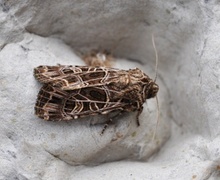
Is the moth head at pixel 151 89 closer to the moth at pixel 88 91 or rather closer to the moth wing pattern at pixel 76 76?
the moth at pixel 88 91

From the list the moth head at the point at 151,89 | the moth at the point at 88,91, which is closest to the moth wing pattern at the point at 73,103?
the moth at the point at 88,91

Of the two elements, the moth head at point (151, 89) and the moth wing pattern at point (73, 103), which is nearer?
the moth wing pattern at point (73, 103)

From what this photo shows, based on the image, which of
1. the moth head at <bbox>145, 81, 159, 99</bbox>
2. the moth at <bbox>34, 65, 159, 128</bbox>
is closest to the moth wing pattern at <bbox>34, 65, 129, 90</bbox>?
the moth at <bbox>34, 65, 159, 128</bbox>

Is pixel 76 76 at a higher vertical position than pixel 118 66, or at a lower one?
higher

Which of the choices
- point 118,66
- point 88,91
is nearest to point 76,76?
point 88,91

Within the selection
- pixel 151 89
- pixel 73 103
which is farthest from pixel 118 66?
pixel 73 103

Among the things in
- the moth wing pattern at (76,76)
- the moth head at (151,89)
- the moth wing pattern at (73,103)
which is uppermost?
the moth wing pattern at (76,76)

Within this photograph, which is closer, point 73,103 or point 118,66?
point 73,103

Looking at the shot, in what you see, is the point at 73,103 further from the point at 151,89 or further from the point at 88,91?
the point at 151,89
